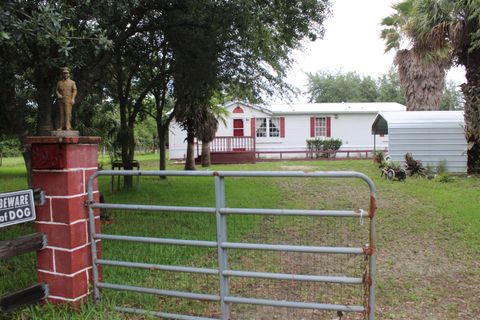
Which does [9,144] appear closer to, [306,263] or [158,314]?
[306,263]

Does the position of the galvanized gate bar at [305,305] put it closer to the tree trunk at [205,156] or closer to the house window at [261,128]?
the tree trunk at [205,156]

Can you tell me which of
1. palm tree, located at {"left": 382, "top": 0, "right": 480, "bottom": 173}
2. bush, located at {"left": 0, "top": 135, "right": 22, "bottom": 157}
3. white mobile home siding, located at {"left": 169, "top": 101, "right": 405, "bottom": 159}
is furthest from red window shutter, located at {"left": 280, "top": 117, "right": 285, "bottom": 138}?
bush, located at {"left": 0, "top": 135, "right": 22, "bottom": 157}

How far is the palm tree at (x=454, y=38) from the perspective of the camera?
13.6 meters

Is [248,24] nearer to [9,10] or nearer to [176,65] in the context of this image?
[176,65]

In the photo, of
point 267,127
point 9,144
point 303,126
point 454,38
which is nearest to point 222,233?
point 454,38

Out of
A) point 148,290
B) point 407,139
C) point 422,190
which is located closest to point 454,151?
point 407,139

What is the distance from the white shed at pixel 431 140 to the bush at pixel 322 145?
9722 millimetres

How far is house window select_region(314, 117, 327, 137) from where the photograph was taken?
27.1 meters

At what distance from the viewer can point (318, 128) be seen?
2719 cm

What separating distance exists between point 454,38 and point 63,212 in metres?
13.6

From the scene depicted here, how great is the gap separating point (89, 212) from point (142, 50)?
8.21 m

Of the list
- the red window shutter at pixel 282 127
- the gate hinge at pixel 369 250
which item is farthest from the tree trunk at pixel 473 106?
the red window shutter at pixel 282 127

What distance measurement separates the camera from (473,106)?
14.2 metres

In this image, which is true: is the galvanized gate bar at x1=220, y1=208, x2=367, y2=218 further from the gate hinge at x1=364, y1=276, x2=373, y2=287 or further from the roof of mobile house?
the roof of mobile house
